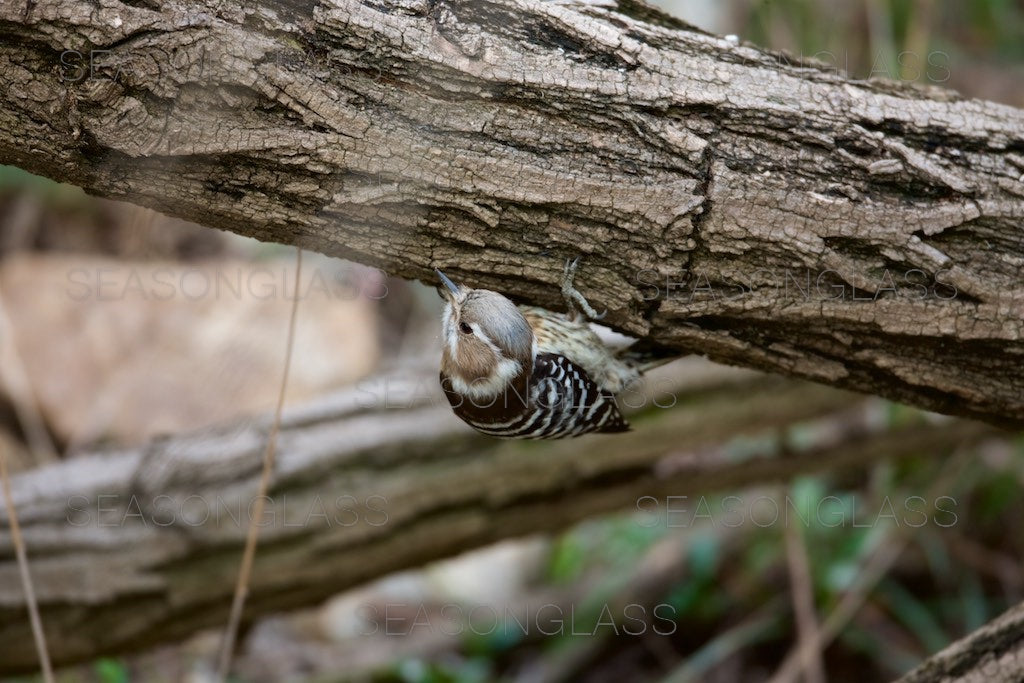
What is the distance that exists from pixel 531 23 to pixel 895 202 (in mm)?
1025

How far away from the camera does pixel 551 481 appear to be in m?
3.88

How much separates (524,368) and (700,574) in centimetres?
257

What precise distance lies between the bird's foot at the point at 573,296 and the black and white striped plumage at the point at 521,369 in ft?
1.18

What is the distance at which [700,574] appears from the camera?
504 centimetres

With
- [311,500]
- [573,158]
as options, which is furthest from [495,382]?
[311,500]

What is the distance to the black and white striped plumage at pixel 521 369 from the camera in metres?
2.87

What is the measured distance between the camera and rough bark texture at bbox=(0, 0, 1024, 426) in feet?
6.77

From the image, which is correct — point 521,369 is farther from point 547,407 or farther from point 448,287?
point 448,287

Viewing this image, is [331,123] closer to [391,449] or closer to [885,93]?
[885,93]

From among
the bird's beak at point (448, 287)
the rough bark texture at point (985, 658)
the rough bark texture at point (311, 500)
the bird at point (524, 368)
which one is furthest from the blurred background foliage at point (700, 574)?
the rough bark texture at point (985, 658)

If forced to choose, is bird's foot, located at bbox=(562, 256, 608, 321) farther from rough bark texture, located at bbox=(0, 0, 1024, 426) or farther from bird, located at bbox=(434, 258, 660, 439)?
bird, located at bbox=(434, 258, 660, 439)

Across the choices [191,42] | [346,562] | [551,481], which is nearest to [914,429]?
[551,481]

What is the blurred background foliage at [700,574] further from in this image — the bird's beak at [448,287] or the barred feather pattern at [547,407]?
the bird's beak at [448,287]

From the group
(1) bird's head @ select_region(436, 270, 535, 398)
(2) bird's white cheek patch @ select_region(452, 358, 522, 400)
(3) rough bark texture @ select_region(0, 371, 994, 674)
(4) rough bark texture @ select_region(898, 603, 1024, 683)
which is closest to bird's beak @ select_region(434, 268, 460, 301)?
(1) bird's head @ select_region(436, 270, 535, 398)
